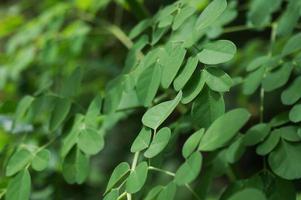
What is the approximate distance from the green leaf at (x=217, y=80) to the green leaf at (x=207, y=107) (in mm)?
11

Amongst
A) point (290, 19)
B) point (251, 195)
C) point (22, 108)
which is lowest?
point (290, 19)

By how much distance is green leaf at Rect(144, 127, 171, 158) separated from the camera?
0.58m

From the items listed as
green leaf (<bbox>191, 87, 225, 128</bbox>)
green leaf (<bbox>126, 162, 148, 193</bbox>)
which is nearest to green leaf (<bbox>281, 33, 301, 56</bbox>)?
green leaf (<bbox>191, 87, 225, 128</bbox>)

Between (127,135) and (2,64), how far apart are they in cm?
88

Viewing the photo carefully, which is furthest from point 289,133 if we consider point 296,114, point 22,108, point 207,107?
point 22,108

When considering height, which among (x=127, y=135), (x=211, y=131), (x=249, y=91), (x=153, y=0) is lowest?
(x=127, y=135)

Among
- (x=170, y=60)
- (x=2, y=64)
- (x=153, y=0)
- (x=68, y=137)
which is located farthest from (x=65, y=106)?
(x=153, y=0)

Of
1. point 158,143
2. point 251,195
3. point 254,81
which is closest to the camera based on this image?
point 251,195

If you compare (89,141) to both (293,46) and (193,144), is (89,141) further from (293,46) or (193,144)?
(293,46)

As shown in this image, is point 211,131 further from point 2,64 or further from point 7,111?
point 2,64

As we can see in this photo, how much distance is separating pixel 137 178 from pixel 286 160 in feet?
0.67

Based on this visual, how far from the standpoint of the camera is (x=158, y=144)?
1.93 ft

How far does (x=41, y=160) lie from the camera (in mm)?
733

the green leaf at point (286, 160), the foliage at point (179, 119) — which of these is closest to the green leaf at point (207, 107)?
the foliage at point (179, 119)
